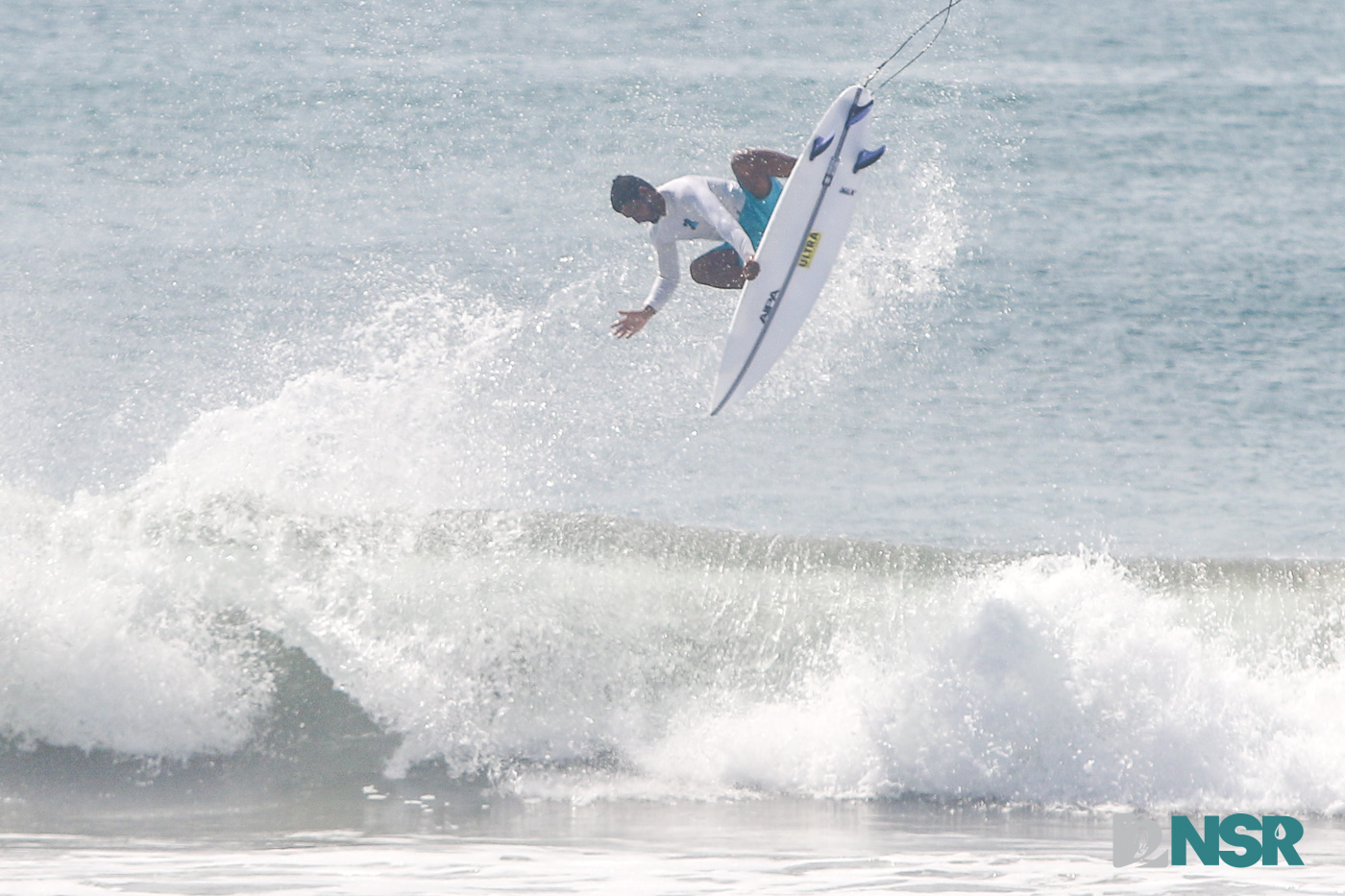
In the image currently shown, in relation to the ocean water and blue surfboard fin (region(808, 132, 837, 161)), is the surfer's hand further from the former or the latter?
the ocean water

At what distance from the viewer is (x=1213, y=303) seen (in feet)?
62.4

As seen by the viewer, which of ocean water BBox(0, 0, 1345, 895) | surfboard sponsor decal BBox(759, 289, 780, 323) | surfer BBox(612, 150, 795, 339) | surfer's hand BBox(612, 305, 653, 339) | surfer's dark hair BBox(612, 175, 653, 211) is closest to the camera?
ocean water BBox(0, 0, 1345, 895)

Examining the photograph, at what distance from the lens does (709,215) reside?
26.8 ft

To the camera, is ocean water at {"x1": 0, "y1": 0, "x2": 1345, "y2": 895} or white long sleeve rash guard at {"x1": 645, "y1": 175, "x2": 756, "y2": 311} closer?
ocean water at {"x1": 0, "y1": 0, "x2": 1345, "y2": 895}

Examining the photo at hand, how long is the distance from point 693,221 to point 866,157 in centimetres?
113

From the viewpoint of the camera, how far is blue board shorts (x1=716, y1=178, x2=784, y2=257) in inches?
336

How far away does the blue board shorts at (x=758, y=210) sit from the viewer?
8.55m

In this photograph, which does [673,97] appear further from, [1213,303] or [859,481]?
[859,481]

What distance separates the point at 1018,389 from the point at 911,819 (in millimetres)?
9642

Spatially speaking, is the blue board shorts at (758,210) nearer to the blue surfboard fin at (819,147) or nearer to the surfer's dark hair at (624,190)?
the blue surfboard fin at (819,147)

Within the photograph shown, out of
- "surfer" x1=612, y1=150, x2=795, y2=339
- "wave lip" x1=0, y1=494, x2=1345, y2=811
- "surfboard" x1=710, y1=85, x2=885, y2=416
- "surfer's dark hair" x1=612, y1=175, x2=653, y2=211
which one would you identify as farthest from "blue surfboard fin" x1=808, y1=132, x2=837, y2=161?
"wave lip" x1=0, y1=494, x2=1345, y2=811

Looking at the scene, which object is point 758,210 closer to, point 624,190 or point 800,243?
point 800,243

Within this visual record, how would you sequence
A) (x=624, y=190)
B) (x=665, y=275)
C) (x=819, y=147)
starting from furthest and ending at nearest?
(x=819, y=147) → (x=665, y=275) → (x=624, y=190)

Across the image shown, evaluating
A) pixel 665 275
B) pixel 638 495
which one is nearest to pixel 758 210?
pixel 665 275
